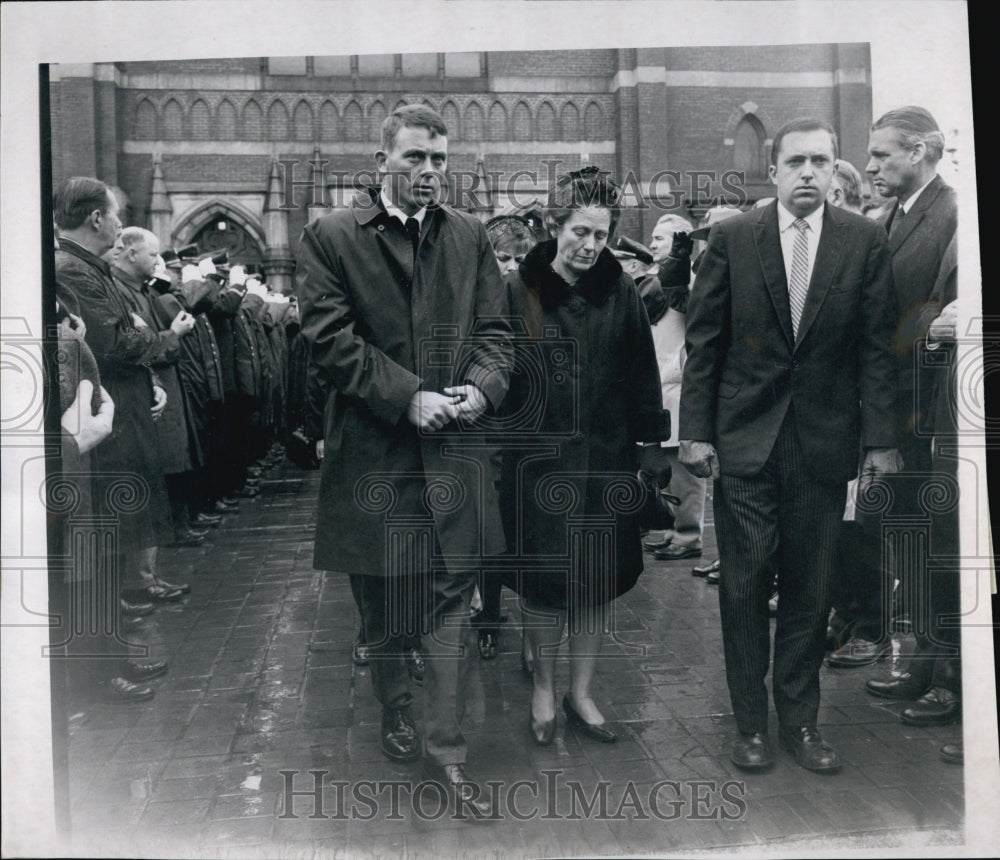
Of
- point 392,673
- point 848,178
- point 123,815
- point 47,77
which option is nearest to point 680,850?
point 392,673

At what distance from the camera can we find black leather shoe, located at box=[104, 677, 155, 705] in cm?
349

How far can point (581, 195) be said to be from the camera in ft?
10.8

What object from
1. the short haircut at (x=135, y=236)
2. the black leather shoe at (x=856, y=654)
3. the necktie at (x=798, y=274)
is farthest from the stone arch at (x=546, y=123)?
the black leather shoe at (x=856, y=654)

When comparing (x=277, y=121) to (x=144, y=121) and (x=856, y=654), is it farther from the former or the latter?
(x=856, y=654)

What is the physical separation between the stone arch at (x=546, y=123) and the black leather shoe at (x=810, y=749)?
7.75 feet

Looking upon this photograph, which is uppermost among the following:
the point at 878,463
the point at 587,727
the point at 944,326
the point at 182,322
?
the point at 182,322

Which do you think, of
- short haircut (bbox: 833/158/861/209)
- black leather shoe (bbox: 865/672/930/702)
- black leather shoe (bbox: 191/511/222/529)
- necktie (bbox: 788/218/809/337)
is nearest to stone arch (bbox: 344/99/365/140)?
necktie (bbox: 788/218/809/337)

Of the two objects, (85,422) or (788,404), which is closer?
(788,404)

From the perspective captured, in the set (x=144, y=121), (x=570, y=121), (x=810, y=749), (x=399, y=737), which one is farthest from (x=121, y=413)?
(x=810, y=749)

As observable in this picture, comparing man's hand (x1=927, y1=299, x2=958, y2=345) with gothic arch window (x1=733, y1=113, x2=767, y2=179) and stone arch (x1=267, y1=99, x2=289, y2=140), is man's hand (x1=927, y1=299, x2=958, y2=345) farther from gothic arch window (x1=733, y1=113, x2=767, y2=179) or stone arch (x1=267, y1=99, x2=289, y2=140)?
stone arch (x1=267, y1=99, x2=289, y2=140)

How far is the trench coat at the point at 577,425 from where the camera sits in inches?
132

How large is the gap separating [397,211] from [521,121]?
620mm

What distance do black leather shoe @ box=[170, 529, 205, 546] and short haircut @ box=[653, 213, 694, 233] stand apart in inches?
96.4

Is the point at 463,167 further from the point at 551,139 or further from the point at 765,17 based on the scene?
the point at 765,17
